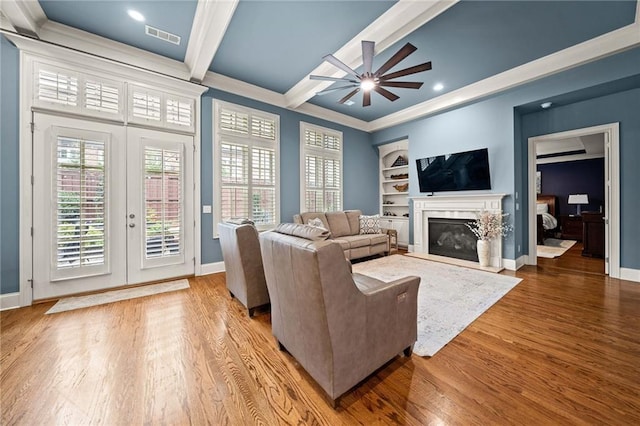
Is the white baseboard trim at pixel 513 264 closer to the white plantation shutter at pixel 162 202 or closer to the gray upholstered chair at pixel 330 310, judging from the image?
the gray upholstered chair at pixel 330 310

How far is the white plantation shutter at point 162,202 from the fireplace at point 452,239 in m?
5.13

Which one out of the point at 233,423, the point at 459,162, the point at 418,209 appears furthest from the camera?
the point at 418,209

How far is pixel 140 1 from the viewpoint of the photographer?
256cm

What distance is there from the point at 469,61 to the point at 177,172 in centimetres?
491

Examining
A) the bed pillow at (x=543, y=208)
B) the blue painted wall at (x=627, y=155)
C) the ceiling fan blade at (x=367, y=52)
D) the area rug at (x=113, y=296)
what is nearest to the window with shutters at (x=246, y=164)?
the area rug at (x=113, y=296)

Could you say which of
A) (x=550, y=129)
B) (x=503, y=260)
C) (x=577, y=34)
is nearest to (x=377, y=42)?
(x=577, y=34)

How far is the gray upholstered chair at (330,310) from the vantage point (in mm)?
1271

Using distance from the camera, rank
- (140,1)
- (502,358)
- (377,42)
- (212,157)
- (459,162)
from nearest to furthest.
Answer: (502,358), (140,1), (377,42), (212,157), (459,162)

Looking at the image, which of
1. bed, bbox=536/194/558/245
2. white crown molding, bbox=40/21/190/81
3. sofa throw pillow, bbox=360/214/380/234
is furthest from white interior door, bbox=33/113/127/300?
bed, bbox=536/194/558/245

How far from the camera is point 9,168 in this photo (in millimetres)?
2723

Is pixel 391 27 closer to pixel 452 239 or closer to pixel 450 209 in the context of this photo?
pixel 450 209

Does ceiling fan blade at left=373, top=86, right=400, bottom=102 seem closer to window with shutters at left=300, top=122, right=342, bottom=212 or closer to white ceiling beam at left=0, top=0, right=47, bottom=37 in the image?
window with shutters at left=300, top=122, right=342, bottom=212

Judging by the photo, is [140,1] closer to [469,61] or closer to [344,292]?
[344,292]

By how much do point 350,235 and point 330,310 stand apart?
4154mm
